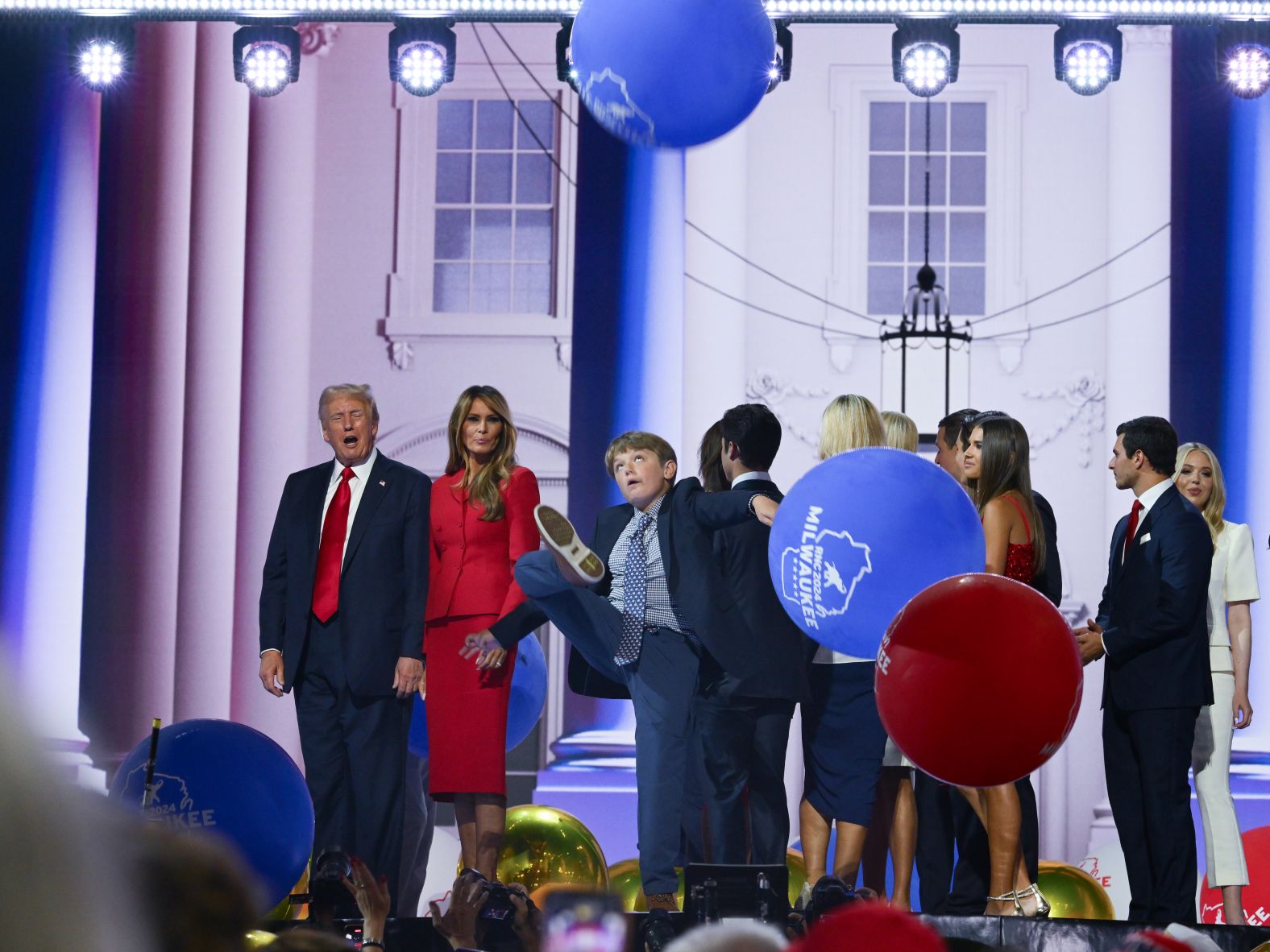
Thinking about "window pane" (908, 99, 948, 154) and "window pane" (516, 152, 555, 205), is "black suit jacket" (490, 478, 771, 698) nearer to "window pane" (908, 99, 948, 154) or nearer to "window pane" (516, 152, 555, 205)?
"window pane" (516, 152, 555, 205)

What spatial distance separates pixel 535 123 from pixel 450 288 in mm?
1024

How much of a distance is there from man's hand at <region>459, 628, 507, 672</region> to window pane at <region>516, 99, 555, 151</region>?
4984mm

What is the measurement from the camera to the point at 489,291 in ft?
29.0

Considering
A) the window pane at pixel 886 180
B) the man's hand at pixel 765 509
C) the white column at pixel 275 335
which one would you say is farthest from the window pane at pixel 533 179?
the man's hand at pixel 765 509

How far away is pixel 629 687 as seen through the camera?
13.8 ft

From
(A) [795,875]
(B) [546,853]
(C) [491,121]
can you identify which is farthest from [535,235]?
(A) [795,875]

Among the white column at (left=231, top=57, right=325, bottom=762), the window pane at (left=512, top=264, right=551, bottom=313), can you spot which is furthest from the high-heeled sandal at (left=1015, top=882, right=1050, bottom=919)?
Answer: the window pane at (left=512, top=264, right=551, bottom=313)

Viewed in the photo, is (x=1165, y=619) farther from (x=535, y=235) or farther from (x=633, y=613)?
(x=535, y=235)

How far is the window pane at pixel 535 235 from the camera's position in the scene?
29.3 feet

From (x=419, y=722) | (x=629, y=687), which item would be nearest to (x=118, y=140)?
(x=419, y=722)

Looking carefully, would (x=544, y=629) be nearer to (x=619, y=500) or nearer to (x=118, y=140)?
(x=619, y=500)

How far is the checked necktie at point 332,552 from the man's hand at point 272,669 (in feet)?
0.52

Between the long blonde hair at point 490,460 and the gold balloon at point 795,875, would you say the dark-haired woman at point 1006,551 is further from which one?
the long blonde hair at point 490,460

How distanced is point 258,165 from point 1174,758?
19.8 ft
